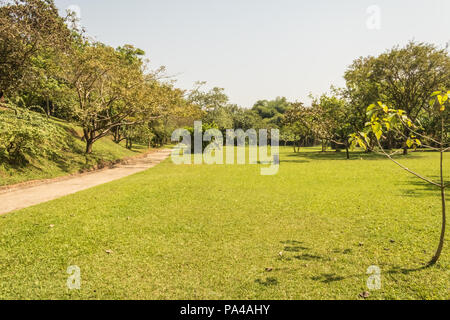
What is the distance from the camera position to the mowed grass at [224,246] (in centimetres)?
388

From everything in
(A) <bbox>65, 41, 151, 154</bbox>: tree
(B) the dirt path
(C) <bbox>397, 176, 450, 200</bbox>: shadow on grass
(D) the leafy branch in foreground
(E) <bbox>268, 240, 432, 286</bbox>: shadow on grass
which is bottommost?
(E) <bbox>268, 240, 432, 286</bbox>: shadow on grass

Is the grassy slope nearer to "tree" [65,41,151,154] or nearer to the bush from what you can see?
the bush

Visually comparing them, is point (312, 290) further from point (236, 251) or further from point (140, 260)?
point (140, 260)

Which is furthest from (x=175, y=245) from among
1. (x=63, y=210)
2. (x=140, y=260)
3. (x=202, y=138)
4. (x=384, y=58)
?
(x=384, y=58)

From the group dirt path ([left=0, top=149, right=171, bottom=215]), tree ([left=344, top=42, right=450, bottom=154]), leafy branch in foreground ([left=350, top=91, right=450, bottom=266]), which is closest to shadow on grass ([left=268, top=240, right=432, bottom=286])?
leafy branch in foreground ([left=350, top=91, right=450, bottom=266])

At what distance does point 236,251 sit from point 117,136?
32.0 m

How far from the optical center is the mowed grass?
12.7 ft

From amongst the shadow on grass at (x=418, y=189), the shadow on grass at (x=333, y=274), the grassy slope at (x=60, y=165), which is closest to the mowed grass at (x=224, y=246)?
the shadow on grass at (x=333, y=274)

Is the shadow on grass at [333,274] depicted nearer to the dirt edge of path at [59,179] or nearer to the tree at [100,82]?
the dirt edge of path at [59,179]

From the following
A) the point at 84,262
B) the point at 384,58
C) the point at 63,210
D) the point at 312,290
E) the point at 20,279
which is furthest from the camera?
the point at 384,58

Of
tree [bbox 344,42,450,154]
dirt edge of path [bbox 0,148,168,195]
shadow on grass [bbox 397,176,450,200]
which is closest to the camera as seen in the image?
shadow on grass [bbox 397,176,450,200]

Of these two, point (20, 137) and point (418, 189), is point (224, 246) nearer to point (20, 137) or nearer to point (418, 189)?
point (418, 189)

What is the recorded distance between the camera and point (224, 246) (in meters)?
5.30

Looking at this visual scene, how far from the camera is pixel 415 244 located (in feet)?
17.3
